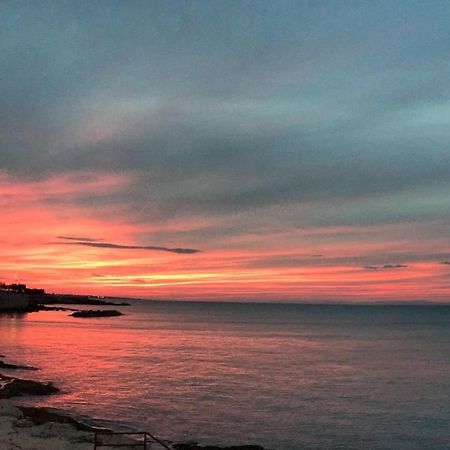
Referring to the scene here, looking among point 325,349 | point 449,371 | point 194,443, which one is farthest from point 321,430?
point 325,349

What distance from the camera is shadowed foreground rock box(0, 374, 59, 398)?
4225 centimetres

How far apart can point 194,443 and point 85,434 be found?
7355mm

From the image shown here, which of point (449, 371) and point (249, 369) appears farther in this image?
point (449, 371)

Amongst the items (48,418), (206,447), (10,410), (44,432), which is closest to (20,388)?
(10,410)

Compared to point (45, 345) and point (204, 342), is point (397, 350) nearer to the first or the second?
point (204, 342)

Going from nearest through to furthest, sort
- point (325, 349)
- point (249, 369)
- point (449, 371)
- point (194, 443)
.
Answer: point (194, 443) < point (249, 369) < point (449, 371) < point (325, 349)

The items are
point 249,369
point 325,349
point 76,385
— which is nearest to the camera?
point 76,385

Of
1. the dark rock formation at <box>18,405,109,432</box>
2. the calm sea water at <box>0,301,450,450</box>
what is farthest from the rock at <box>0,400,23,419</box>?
the calm sea water at <box>0,301,450,450</box>

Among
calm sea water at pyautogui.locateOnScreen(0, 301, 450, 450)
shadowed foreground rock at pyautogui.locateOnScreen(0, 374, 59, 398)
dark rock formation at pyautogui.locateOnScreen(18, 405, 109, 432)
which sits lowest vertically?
calm sea water at pyautogui.locateOnScreen(0, 301, 450, 450)

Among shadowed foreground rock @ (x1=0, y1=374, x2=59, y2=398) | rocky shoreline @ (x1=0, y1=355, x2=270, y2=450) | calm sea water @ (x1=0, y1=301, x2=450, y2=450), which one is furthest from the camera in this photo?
shadowed foreground rock @ (x1=0, y1=374, x2=59, y2=398)

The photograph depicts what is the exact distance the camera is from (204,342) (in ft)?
372

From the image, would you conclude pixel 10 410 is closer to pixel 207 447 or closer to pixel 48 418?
pixel 48 418

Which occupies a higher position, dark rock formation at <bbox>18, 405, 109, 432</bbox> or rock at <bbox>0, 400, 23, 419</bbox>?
rock at <bbox>0, 400, 23, 419</bbox>

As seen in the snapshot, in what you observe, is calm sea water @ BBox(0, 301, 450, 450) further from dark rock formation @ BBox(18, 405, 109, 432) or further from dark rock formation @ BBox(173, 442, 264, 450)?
dark rock formation @ BBox(18, 405, 109, 432)
